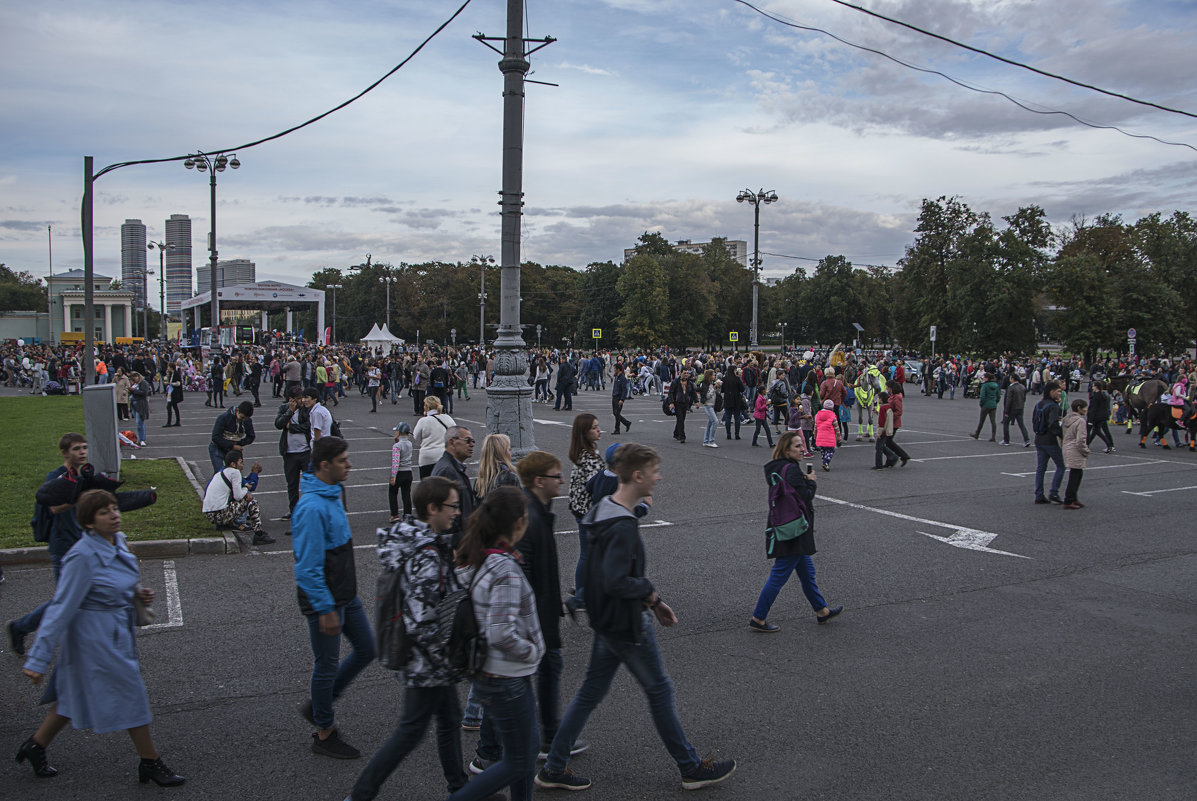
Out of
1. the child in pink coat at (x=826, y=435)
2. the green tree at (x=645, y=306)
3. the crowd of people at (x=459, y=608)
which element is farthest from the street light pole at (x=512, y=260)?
the green tree at (x=645, y=306)

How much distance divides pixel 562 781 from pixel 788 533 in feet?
10.1

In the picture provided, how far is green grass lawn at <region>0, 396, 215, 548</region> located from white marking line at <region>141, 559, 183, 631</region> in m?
0.82

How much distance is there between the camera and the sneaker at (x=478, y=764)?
174 inches

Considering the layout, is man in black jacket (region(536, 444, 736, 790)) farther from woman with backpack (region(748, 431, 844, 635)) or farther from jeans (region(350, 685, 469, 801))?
woman with backpack (region(748, 431, 844, 635))

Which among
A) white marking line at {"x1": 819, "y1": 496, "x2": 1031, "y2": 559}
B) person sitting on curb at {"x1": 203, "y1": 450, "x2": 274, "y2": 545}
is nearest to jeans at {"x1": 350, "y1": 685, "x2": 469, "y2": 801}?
person sitting on curb at {"x1": 203, "y1": 450, "x2": 274, "y2": 545}

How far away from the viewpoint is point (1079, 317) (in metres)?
52.8

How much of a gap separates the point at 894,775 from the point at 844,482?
32.6ft

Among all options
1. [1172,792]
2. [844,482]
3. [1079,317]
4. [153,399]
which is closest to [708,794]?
[1172,792]

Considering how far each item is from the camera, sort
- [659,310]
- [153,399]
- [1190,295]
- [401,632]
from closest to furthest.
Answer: [401,632] → [153,399] → [1190,295] → [659,310]

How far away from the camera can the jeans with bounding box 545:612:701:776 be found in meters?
4.20

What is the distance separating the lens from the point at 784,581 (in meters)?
6.64

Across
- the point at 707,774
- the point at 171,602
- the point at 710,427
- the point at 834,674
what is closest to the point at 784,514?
the point at 834,674

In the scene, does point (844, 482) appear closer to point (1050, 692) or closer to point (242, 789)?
point (1050, 692)

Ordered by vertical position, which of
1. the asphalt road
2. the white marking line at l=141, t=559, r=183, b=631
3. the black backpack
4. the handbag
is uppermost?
the black backpack
